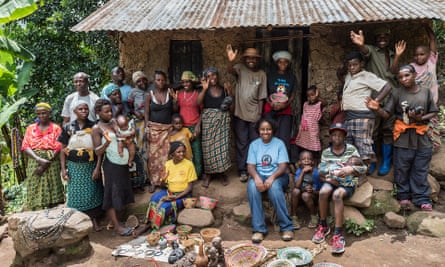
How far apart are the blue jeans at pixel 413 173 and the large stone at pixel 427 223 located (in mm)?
214

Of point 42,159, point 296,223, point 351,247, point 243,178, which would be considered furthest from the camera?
point 243,178

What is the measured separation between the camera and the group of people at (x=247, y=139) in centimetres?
469

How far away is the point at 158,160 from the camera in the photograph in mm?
5449

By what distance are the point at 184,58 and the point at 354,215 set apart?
356cm

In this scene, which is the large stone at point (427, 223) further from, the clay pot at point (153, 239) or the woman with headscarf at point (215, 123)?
the clay pot at point (153, 239)

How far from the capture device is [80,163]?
4.86 m

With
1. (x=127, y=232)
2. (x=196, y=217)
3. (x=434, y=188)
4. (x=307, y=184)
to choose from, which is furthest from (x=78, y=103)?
(x=434, y=188)

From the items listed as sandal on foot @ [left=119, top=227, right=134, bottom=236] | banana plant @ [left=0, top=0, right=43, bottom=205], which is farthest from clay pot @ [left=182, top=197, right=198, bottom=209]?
banana plant @ [left=0, top=0, right=43, bottom=205]

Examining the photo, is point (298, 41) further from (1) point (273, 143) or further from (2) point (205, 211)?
(2) point (205, 211)

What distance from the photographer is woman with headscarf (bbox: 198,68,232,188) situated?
17.3ft

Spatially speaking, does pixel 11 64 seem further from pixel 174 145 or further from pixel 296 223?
pixel 296 223

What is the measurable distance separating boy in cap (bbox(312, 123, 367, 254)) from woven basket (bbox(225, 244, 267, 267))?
34.8 inches

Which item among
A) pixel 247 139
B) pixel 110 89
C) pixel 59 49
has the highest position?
pixel 59 49

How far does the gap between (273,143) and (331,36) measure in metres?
1.97
